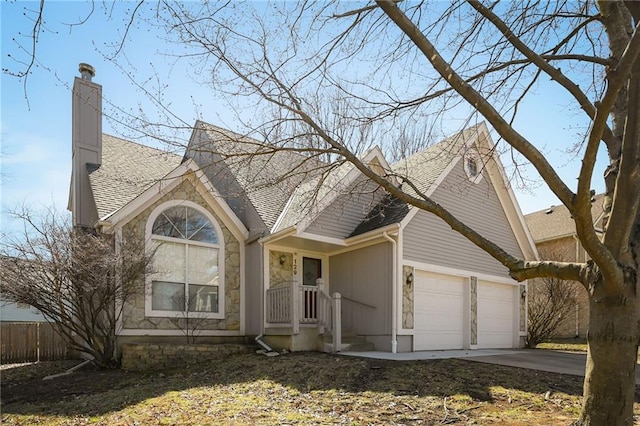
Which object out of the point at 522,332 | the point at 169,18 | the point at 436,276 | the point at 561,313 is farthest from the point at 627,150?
the point at 561,313

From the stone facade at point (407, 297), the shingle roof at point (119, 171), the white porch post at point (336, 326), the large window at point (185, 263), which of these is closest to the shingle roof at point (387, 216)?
the stone facade at point (407, 297)

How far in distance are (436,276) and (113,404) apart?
26.8 ft

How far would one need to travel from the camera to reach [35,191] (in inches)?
427

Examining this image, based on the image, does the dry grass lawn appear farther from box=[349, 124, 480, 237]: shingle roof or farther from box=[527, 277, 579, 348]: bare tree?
box=[527, 277, 579, 348]: bare tree

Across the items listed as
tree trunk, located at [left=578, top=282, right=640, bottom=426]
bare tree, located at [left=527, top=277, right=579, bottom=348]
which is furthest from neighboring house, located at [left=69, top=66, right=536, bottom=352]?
tree trunk, located at [left=578, top=282, right=640, bottom=426]

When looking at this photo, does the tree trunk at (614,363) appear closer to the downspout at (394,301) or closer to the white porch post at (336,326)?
the downspout at (394,301)

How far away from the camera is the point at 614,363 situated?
3.73 meters

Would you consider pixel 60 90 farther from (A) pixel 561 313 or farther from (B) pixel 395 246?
(A) pixel 561 313

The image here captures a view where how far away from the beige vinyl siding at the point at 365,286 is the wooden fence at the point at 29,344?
25.5ft

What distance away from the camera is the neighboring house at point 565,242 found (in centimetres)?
1972

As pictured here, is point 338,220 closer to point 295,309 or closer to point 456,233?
point 295,309

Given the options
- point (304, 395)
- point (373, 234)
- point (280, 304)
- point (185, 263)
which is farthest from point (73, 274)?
point (373, 234)

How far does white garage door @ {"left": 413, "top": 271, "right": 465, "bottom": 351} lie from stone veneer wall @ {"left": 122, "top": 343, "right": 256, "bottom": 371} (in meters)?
4.60

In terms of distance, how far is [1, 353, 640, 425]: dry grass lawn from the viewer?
5.42m
